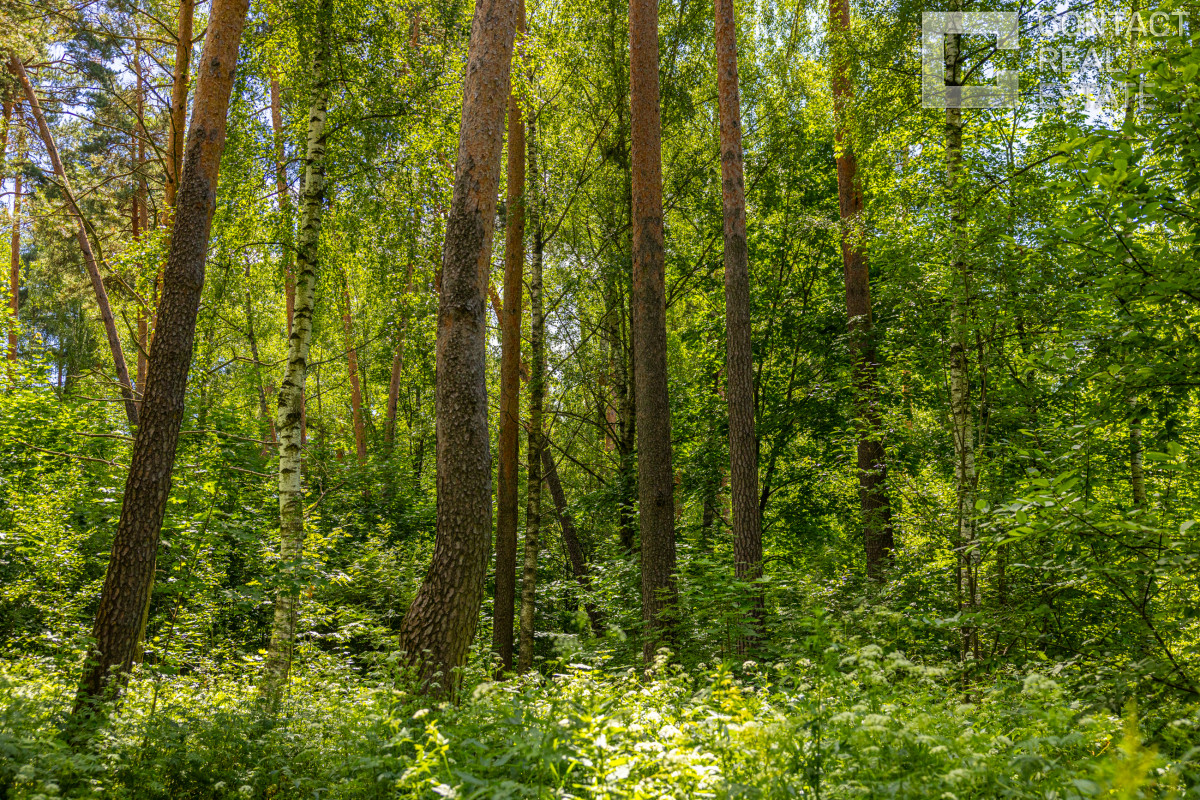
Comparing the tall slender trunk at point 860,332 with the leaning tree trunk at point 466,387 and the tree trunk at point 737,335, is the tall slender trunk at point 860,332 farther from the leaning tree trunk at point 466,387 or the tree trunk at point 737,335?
the leaning tree trunk at point 466,387

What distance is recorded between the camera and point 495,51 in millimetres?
6129

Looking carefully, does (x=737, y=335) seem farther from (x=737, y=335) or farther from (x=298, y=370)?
(x=298, y=370)

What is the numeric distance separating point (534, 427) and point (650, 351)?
2.80 m

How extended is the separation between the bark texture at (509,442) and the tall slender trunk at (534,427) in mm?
227

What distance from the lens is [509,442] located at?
10062mm

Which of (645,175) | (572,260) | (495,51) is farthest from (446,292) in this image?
(572,260)

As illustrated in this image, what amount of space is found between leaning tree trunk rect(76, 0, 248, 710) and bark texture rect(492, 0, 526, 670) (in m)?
4.53

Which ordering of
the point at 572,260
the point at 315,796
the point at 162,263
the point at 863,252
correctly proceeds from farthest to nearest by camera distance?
the point at 572,260
the point at 863,252
the point at 162,263
the point at 315,796

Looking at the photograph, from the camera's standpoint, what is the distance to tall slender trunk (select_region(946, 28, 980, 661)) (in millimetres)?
6395

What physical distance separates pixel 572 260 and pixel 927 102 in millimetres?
6373

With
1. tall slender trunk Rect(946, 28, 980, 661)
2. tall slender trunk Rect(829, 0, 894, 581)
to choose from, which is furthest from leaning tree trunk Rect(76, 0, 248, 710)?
tall slender trunk Rect(829, 0, 894, 581)

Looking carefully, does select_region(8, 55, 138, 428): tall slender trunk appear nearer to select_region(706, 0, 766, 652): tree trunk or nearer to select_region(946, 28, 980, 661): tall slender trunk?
select_region(706, 0, 766, 652): tree trunk

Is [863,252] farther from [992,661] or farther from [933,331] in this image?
[992,661]

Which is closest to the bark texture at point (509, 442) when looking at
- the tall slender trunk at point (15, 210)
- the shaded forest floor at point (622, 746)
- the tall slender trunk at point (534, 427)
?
the tall slender trunk at point (534, 427)
